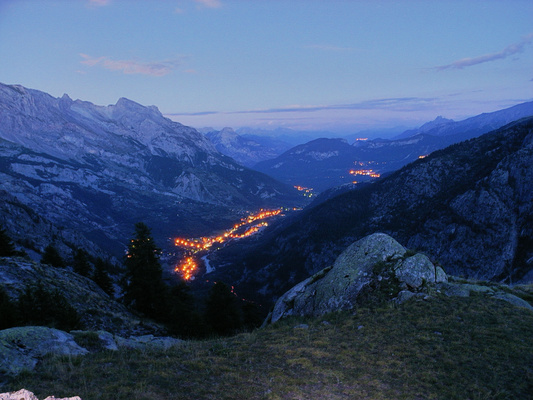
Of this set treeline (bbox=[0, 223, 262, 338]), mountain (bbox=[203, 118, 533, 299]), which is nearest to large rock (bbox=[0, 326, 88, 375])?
treeline (bbox=[0, 223, 262, 338])

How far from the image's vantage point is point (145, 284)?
36.9m

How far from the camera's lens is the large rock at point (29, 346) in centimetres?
1086

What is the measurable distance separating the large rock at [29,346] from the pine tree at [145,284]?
23475 millimetres

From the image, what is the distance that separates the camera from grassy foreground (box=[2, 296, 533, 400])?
10.4 metres

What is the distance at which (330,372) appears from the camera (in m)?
12.9

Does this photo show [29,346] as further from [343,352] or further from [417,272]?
[417,272]

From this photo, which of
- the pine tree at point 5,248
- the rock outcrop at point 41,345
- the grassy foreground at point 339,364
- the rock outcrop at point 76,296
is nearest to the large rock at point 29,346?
the rock outcrop at point 41,345

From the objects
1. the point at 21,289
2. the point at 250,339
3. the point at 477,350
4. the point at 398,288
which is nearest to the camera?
the point at 477,350

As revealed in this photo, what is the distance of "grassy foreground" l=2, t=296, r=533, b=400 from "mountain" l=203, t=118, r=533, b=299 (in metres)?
82.7

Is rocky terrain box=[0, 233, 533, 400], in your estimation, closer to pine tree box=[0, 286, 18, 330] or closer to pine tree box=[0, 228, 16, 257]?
pine tree box=[0, 286, 18, 330]

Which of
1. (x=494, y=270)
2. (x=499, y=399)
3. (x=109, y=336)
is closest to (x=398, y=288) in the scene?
(x=499, y=399)

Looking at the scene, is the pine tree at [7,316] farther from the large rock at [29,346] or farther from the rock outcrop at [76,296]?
the rock outcrop at [76,296]

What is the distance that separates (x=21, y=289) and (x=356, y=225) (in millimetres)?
160499

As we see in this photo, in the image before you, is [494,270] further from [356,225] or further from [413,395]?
[413,395]
